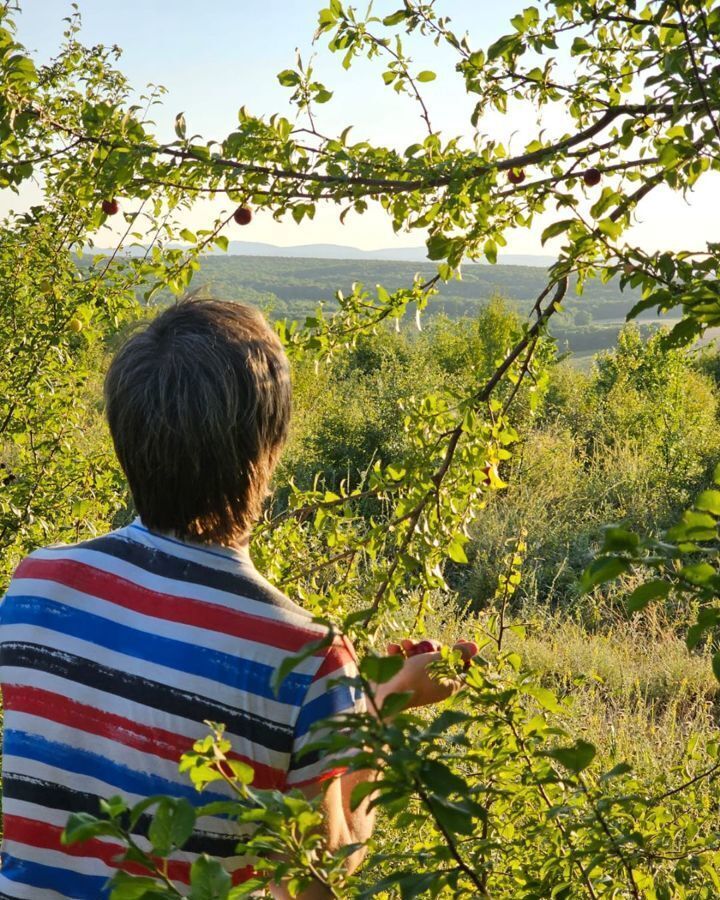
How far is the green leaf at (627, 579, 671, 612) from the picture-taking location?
0.78m

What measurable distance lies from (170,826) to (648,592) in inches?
15.1

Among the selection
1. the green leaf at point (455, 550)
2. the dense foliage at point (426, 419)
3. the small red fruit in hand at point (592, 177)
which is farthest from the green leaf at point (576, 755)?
the small red fruit in hand at point (592, 177)

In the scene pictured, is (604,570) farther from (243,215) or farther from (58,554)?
(243,215)

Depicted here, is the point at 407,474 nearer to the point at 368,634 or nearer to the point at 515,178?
the point at 368,634

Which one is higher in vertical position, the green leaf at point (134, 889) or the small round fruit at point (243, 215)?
the small round fruit at point (243, 215)

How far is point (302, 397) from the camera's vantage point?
33.2 ft

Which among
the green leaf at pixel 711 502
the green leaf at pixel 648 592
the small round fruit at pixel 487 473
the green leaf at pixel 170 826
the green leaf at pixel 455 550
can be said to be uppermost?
the green leaf at pixel 711 502

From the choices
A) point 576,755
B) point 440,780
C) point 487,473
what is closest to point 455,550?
point 487,473

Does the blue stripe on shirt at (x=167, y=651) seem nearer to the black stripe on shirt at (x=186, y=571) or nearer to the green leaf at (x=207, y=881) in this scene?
the black stripe on shirt at (x=186, y=571)

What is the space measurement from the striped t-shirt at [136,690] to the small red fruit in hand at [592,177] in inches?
35.5

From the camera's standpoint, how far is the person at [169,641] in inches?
43.0

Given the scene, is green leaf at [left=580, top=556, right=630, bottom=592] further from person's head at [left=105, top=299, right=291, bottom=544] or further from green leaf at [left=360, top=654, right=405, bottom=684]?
person's head at [left=105, top=299, right=291, bottom=544]

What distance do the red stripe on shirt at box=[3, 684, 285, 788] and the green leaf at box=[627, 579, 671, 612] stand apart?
471mm

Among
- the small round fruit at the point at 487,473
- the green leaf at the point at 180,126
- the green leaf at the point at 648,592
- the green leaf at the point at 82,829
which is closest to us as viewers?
the green leaf at the point at 82,829
